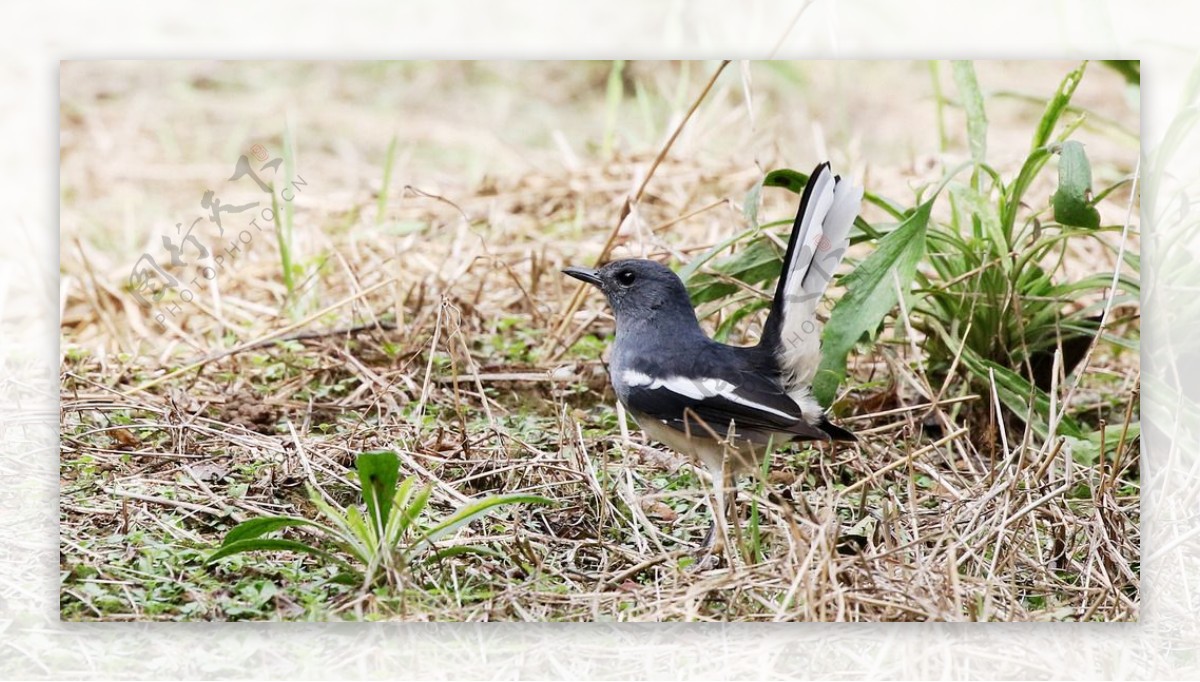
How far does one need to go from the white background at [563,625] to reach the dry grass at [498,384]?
6 centimetres

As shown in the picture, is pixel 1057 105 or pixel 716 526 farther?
pixel 1057 105

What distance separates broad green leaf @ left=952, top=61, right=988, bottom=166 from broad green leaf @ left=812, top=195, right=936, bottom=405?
44cm

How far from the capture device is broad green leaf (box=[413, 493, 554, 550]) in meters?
2.94

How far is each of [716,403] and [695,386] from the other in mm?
76

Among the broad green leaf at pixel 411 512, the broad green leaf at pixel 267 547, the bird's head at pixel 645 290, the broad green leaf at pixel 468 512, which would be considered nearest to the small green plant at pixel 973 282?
the bird's head at pixel 645 290

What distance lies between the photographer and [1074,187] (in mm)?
3309

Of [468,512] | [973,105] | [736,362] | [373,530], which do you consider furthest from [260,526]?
[973,105]

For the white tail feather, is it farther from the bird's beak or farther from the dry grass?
the bird's beak

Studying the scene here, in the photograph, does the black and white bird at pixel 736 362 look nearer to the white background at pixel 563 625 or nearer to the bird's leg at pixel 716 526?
the bird's leg at pixel 716 526

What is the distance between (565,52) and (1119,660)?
7.30 ft

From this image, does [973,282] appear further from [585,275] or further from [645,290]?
[585,275]

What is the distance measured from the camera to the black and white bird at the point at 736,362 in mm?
3148

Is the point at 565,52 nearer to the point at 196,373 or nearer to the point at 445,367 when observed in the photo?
the point at 445,367

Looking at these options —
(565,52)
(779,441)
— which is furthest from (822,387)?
(565,52)
